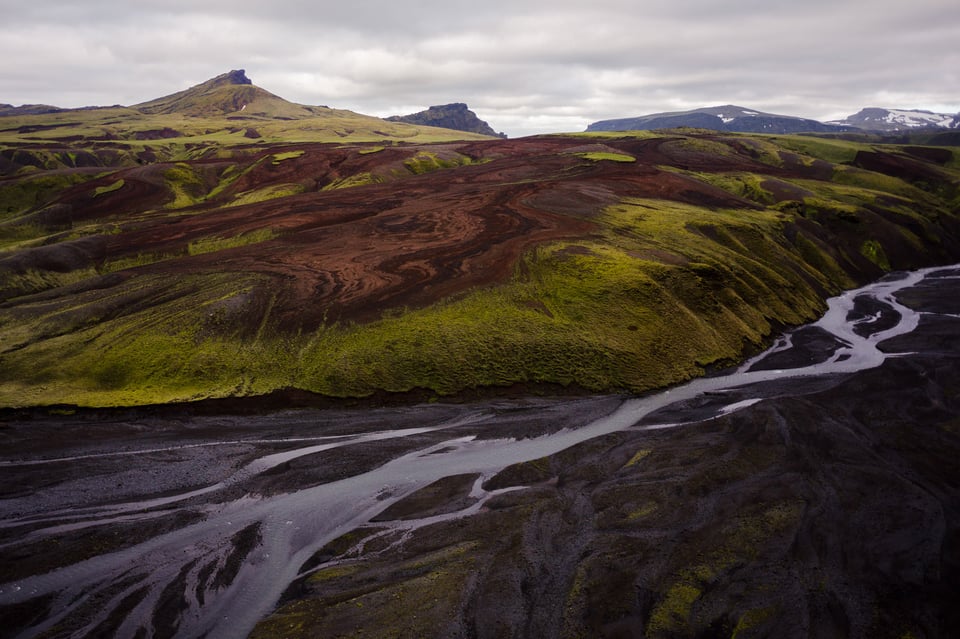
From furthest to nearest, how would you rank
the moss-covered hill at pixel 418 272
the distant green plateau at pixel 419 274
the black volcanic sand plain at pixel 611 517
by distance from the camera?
the moss-covered hill at pixel 418 272
the distant green plateau at pixel 419 274
the black volcanic sand plain at pixel 611 517

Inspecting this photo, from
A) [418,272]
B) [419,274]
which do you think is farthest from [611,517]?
[418,272]

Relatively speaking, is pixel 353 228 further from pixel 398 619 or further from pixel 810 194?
pixel 810 194

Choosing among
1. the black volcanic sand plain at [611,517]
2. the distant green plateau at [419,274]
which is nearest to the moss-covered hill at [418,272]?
the distant green plateau at [419,274]

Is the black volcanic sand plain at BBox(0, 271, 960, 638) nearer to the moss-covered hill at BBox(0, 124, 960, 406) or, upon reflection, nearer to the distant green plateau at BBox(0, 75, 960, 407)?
the distant green plateau at BBox(0, 75, 960, 407)

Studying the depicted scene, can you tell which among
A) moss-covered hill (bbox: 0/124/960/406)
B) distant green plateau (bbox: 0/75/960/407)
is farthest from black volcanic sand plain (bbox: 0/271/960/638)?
moss-covered hill (bbox: 0/124/960/406)

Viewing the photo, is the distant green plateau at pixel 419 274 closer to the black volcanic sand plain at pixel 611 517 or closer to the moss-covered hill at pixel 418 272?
the moss-covered hill at pixel 418 272

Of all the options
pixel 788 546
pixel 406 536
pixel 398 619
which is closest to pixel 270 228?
pixel 406 536
